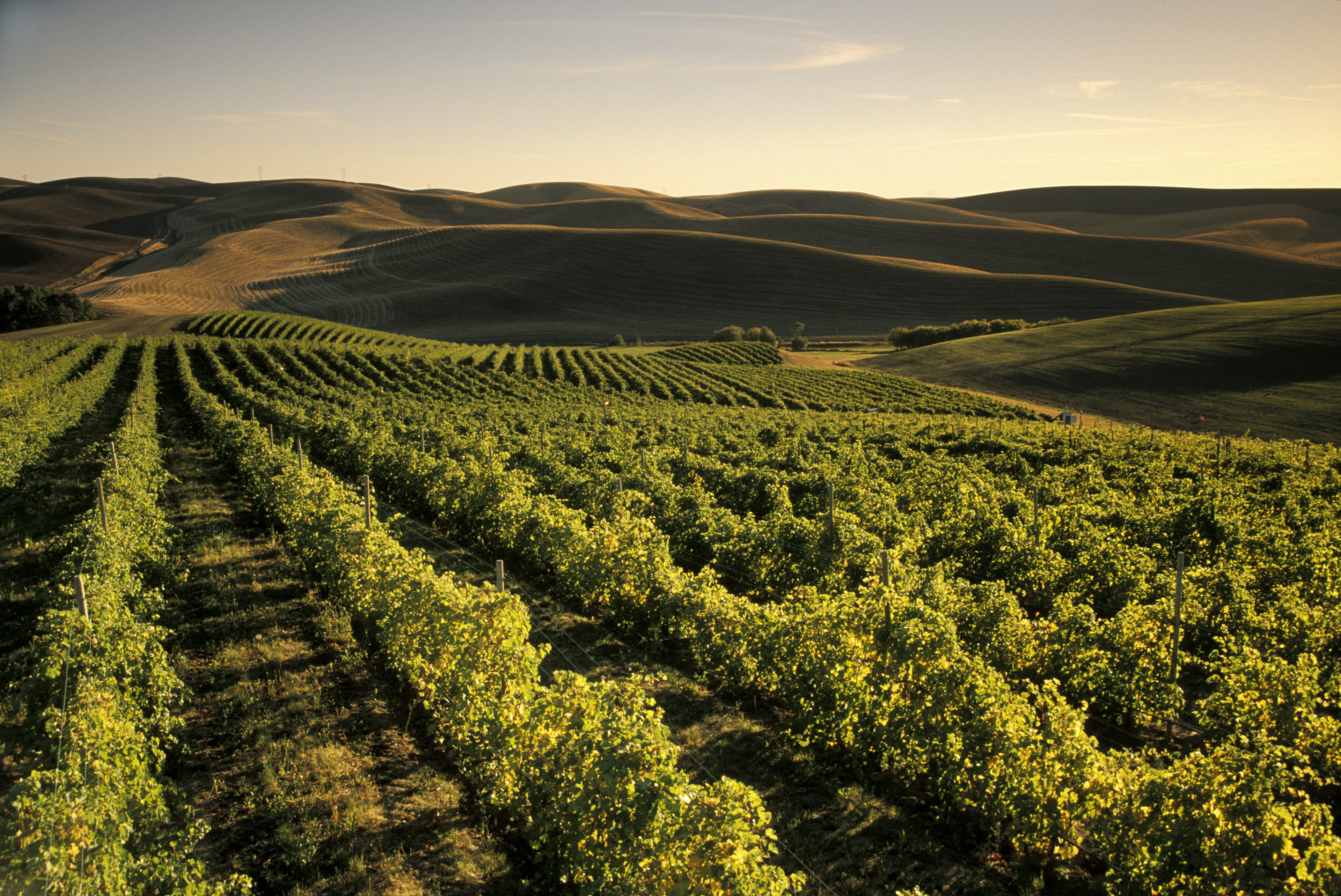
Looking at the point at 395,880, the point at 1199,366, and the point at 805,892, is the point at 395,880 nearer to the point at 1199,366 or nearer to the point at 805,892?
the point at 805,892

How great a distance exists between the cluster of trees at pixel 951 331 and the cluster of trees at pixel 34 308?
94.9 m

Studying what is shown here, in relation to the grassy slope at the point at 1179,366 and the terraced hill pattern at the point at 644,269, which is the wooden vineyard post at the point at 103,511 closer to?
the grassy slope at the point at 1179,366

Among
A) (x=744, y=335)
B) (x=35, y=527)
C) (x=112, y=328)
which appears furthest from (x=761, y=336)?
(x=35, y=527)

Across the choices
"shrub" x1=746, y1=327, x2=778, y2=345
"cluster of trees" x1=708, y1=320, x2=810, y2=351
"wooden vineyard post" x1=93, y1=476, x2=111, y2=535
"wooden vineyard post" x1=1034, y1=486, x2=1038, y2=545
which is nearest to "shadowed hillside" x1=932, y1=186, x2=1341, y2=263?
"cluster of trees" x1=708, y1=320, x2=810, y2=351

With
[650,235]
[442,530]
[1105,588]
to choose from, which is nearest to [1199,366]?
[1105,588]

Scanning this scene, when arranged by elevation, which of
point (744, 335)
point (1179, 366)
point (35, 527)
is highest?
point (744, 335)

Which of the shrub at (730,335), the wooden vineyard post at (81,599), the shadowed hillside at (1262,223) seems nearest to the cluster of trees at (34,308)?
the shrub at (730,335)

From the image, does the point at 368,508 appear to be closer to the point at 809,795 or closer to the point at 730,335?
the point at 809,795

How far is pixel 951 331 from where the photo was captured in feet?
308

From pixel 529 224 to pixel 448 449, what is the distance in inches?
6102

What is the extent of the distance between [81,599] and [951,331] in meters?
96.8

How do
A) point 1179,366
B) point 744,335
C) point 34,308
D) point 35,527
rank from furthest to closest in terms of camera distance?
point 744,335, point 34,308, point 1179,366, point 35,527

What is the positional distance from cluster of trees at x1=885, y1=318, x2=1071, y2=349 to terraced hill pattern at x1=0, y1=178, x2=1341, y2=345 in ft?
34.1

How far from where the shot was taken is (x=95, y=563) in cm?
1084
